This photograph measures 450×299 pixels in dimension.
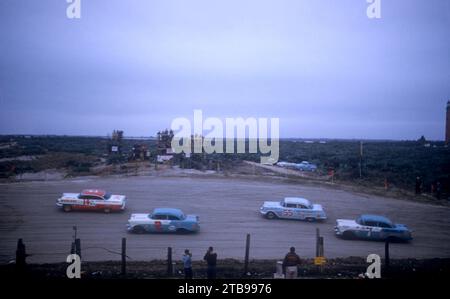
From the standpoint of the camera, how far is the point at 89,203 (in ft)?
41.4

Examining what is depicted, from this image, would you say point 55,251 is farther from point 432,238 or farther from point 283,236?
point 432,238

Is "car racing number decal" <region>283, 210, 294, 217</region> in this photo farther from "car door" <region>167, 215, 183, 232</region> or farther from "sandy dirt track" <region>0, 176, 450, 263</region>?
"car door" <region>167, 215, 183, 232</region>

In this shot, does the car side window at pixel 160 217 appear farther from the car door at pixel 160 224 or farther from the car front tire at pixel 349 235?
the car front tire at pixel 349 235

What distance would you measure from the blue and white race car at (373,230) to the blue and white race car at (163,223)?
5.34m

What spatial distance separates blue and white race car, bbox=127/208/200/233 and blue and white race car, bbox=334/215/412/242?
17.5ft

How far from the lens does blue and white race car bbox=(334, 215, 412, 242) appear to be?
35.0ft

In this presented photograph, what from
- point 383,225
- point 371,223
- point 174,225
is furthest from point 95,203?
point 383,225

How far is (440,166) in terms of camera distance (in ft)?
81.4

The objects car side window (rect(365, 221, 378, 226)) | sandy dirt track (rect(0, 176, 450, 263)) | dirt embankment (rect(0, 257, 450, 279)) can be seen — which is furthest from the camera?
car side window (rect(365, 221, 378, 226))
